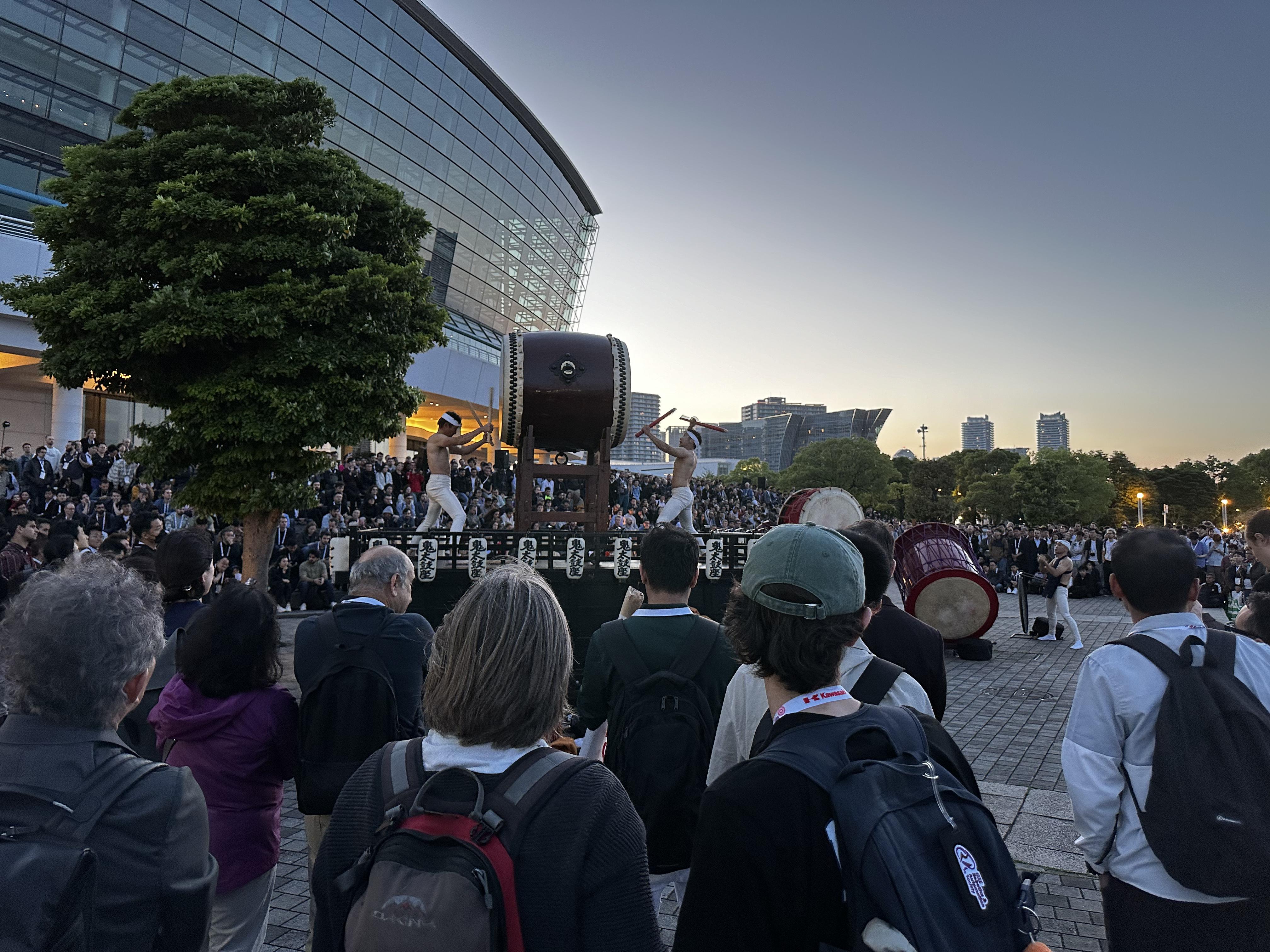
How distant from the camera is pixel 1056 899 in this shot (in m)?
4.12

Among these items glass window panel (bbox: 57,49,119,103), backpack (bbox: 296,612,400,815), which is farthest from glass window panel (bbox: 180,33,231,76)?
backpack (bbox: 296,612,400,815)

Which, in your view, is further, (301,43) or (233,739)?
(301,43)

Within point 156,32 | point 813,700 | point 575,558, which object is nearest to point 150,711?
point 813,700

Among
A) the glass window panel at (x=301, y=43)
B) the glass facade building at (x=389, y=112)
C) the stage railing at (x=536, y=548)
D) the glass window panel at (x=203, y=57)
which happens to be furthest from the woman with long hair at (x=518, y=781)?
the glass window panel at (x=301, y=43)

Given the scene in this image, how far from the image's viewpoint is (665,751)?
2.68 m

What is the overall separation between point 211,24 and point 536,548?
107 feet

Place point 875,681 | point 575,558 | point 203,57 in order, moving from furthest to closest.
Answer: point 203,57
point 575,558
point 875,681

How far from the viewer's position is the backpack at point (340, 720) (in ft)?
9.04

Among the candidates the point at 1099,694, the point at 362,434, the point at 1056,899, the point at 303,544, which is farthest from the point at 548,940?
the point at 303,544

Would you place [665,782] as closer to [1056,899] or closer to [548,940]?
[548,940]

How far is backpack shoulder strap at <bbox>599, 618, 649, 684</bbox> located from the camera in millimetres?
2832

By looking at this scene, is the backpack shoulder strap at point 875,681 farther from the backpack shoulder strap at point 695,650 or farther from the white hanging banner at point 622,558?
the white hanging banner at point 622,558

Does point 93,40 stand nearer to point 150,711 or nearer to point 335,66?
point 335,66

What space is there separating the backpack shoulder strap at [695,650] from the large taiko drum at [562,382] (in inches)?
324
